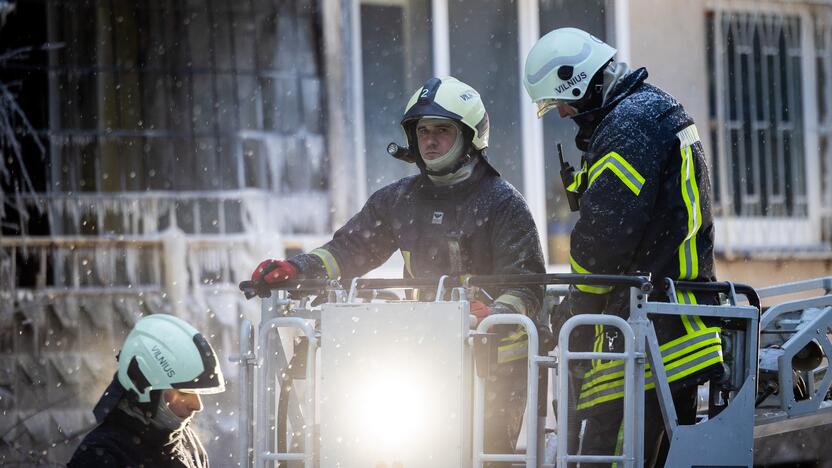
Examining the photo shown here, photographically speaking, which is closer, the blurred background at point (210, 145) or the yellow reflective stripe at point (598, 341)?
the yellow reflective stripe at point (598, 341)

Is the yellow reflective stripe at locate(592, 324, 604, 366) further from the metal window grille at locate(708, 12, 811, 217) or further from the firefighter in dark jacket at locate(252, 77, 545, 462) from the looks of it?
the metal window grille at locate(708, 12, 811, 217)

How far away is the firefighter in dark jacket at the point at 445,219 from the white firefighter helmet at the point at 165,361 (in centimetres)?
56

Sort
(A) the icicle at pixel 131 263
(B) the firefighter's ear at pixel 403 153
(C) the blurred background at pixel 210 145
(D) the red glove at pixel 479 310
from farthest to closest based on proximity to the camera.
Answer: (A) the icicle at pixel 131 263 < (C) the blurred background at pixel 210 145 < (B) the firefighter's ear at pixel 403 153 < (D) the red glove at pixel 479 310

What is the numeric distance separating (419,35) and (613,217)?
6065 millimetres

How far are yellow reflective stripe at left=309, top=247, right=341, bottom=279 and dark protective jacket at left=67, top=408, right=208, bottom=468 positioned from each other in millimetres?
940

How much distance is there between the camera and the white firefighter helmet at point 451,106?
5.80 m

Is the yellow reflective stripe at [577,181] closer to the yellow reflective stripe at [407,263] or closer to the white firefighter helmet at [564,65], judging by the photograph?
the white firefighter helmet at [564,65]

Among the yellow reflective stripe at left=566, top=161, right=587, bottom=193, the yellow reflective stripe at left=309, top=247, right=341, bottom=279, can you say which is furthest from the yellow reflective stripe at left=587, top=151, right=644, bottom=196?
the yellow reflective stripe at left=309, top=247, right=341, bottom=279

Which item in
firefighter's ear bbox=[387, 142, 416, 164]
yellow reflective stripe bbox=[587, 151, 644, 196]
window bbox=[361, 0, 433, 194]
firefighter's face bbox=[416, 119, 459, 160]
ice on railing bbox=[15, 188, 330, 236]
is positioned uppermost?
window bbox=[361, 0, 433, 194]

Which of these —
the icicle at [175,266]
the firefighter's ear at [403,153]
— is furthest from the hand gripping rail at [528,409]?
the icicle at [175,266]

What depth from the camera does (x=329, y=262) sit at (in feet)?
19.3

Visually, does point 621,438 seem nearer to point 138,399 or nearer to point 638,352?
point 638,352

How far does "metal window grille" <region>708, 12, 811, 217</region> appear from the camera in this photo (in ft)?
38.1

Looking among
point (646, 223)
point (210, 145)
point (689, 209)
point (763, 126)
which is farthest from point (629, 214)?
point (763, 126)
